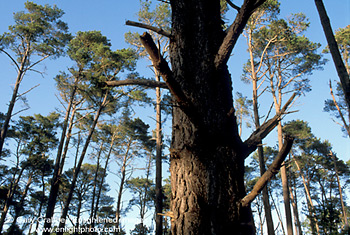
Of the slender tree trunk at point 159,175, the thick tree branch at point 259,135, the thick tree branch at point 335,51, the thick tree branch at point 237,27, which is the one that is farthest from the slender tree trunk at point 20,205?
the thick tree branch at point 335,51

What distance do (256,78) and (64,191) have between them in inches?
748

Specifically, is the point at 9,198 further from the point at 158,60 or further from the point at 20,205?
the point at 158,60

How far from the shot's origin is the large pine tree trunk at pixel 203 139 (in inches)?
46.1

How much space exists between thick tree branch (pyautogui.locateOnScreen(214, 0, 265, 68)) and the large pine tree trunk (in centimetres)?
9

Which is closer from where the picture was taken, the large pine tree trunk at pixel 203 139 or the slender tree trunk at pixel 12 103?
the large pine tree trunk at pixel 203 139

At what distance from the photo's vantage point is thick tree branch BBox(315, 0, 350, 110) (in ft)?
5.06

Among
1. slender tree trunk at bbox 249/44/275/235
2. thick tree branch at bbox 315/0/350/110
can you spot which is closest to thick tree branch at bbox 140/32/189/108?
thick tree branch at bbox 315/0/350/110

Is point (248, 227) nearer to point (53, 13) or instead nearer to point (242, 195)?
point (242, 195)

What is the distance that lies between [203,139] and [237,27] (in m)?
0.69

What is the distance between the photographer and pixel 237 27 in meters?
1.34

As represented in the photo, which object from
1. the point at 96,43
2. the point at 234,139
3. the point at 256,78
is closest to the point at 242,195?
the point at 234,139

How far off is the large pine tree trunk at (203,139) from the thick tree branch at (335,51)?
0.76 meters

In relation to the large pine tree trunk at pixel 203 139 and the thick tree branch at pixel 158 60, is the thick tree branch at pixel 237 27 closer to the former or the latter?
the large pine tree trunk at pixel 203 139

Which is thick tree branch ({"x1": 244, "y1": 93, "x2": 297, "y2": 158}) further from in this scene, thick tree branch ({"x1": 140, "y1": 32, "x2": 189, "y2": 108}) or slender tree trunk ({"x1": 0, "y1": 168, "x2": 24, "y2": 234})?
slender tree trunk ({"x1": 0, "y1": 168, "x2": 24, "y2": 234})
